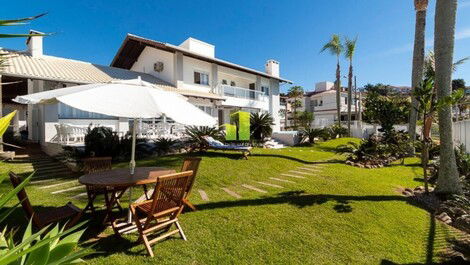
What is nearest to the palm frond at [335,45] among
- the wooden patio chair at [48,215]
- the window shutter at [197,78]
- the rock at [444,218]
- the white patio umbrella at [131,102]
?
the window shutter at [197,78]

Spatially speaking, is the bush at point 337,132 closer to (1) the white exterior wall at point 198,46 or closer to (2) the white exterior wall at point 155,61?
(1) the white exterior wall at point 198,46

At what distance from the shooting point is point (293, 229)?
16.9 feet

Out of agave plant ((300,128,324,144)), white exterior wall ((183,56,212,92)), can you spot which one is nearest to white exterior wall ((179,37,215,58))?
white exterior wall ((183,56,212,92))

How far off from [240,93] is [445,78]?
19.9 metres

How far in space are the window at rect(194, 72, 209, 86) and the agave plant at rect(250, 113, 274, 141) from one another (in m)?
5.84

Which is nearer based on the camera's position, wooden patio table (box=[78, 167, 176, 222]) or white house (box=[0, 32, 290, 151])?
wooden patio table (box=[78, 167, 176, 222])

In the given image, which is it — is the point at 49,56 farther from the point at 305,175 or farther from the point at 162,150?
the point at 305,175

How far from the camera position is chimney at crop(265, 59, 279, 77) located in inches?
1209

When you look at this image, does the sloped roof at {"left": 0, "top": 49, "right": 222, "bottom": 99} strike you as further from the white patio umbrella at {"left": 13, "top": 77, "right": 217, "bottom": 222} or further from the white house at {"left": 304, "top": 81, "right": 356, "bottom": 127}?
the white house at {"left": 304, "top": 81, "right": 356, "bottom": 127}

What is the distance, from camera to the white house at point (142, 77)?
14.2 metres

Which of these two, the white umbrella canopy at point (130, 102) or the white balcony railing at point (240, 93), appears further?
the white balcony railing at point (240, 93)

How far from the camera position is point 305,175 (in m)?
9.76

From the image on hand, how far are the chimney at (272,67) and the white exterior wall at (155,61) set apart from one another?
13.2m

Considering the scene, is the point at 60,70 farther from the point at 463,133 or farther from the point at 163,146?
the point at 463,133
